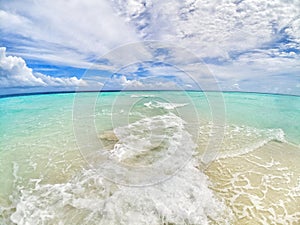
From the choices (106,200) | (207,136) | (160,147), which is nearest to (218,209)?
(106,200)

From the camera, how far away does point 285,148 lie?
310 inches

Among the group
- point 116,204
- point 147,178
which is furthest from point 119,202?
point 147,178

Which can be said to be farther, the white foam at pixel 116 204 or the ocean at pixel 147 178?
the ocean at pixel 147 178

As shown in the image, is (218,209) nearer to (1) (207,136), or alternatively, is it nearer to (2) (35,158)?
(1) (207,136)

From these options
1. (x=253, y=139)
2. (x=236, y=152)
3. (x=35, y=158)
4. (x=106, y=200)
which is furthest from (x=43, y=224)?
(x=253, y=139)

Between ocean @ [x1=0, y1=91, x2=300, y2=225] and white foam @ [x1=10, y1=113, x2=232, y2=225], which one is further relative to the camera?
ocean @ [x1=0, y1=91, x2=300, y2=225]

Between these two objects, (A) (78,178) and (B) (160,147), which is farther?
(B) (160,147)

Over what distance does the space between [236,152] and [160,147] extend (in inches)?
123

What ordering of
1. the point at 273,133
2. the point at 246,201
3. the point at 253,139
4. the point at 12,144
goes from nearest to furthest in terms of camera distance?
the point at 246,201 < the point at 12,144 < the point at 253,139 < the point at 273,133

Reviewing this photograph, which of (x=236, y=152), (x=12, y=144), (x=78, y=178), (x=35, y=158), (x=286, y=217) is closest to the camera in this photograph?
(x=286, y=217)

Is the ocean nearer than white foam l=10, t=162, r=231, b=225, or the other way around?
white foam l=10, t=162, r=231, b=225

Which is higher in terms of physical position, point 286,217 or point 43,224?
point 43,224

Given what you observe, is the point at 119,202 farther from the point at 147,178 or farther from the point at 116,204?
the point at 147,178

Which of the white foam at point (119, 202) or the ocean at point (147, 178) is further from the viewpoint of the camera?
the ocean at point (147, 178)
